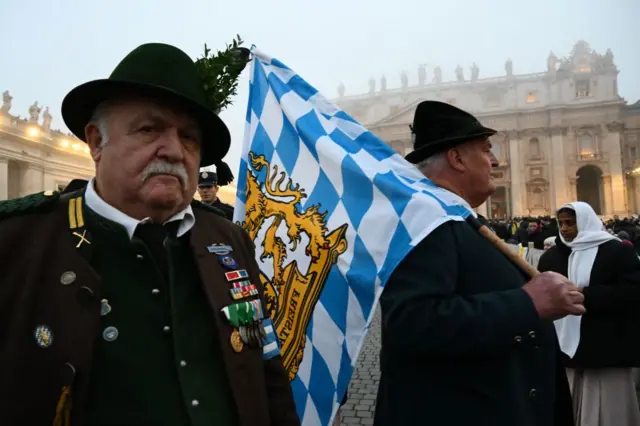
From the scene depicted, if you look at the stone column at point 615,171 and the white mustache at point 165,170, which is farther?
the stone column at point 615,171

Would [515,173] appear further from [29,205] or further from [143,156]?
[29,205]

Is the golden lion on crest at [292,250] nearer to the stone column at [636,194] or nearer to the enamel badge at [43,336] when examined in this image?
the enamel badge at [43,336]

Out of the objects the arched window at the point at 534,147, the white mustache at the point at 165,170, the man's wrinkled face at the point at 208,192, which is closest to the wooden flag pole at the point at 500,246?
the white mustache at the point at 165,170

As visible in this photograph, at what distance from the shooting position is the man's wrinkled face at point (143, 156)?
4.54ft

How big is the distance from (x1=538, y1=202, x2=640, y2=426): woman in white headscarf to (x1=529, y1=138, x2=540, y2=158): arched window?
54155 mm

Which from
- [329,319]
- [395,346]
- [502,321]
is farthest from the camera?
[329,319]

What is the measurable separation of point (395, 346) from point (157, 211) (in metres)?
1.07

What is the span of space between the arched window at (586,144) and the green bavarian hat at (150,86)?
57.9 m

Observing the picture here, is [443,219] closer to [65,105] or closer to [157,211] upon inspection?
[157,211]

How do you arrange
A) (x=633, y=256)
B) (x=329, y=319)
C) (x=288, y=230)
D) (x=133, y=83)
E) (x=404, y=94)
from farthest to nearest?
(x=404, y=94)
(x=633, y=256)
(x=288, y=230)
(x=329, y=319)
(x=133, y=83)

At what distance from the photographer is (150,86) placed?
4.48 ft

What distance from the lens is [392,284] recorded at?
5.92 feet

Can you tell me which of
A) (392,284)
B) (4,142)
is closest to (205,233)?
(392,284)

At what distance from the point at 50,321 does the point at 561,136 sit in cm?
5824
